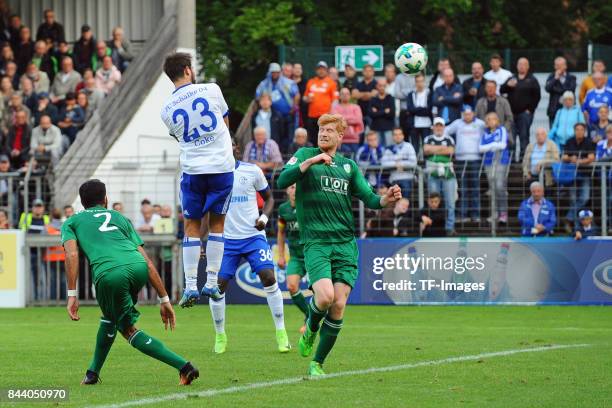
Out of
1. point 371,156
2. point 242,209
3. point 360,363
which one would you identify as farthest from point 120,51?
point 360,363

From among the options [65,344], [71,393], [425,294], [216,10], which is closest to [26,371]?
[71,393]

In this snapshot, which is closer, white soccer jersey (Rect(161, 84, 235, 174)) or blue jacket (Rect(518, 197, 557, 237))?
white soccer jersey (Rect(161, 84, 235, 174))

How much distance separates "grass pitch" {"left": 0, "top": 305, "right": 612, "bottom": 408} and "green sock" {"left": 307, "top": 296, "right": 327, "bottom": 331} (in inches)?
18.8

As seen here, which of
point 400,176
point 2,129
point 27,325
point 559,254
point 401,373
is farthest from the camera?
point 2,129

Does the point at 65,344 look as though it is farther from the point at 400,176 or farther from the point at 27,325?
the point at 400,176

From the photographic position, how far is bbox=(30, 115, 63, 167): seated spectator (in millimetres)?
28000

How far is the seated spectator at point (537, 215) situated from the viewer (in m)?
23.8

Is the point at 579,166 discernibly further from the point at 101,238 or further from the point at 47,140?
the point at 101,238

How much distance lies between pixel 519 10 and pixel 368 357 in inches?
1113

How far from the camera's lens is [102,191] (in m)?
11.1

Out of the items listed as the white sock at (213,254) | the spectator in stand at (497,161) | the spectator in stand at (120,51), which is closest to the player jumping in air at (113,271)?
the white sock at (213,254)

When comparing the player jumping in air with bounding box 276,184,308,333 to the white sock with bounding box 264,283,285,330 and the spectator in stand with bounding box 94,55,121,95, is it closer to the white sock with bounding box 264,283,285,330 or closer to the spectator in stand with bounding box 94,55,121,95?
the white sock with bounding box 264,283,285,330

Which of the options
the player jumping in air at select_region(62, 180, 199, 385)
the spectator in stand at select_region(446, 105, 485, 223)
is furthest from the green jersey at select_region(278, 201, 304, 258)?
the player jumping in air at select_region(62, 180, 199, 385)

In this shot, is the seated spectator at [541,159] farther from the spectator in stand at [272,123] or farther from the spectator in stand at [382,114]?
the spectator in stand at [272,123]
